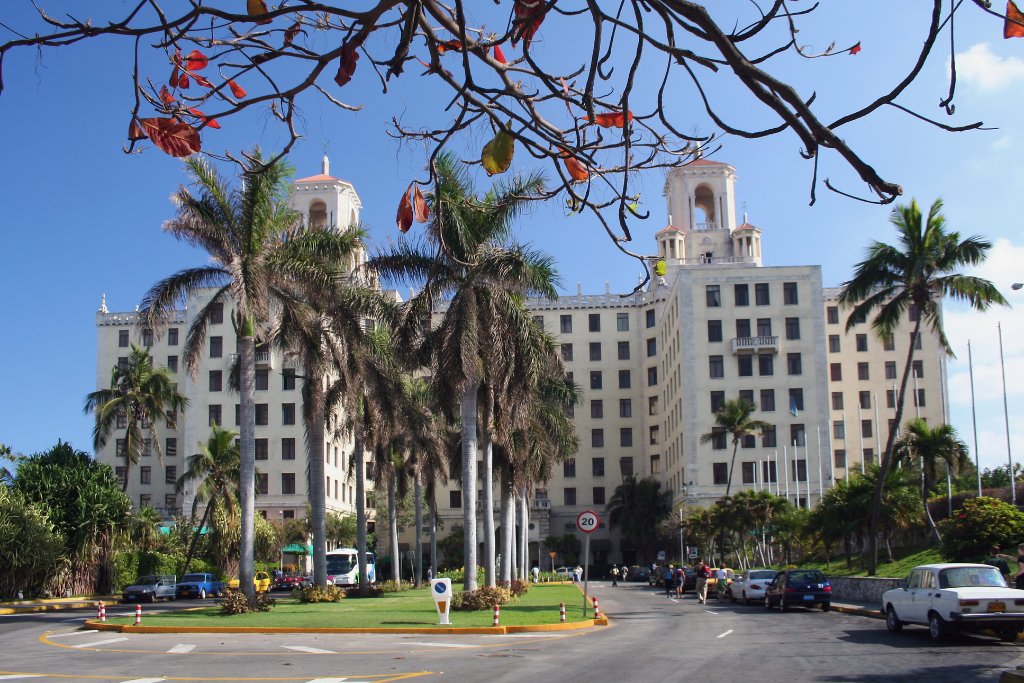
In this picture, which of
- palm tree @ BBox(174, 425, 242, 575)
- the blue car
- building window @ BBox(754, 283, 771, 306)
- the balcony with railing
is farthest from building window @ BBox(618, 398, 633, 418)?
the blue car

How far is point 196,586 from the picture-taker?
162ft

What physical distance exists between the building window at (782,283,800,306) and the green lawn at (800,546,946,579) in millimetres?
33943

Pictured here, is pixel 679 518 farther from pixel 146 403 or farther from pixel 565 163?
pixel 565 163

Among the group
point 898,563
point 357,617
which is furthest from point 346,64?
point 898,563

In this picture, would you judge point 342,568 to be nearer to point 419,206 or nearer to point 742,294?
point 742,294

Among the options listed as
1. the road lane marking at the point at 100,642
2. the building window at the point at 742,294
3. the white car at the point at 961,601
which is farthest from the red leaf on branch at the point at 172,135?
the building window at the point at 742,294

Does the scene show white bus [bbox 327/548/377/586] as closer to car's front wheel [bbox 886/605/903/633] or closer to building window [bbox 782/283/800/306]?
building window [bbox 782/283/800/306]

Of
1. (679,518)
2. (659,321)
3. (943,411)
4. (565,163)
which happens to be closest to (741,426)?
(679,518)

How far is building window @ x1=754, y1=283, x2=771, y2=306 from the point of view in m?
80.5

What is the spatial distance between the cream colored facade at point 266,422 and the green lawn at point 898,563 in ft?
159

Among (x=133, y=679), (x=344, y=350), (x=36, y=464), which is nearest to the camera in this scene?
(x=133, y=679)

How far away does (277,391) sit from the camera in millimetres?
88500

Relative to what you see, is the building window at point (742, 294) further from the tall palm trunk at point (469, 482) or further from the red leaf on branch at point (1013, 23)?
the red leaf on branch at point (1013, 23)

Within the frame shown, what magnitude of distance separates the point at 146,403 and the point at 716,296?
144 feet
